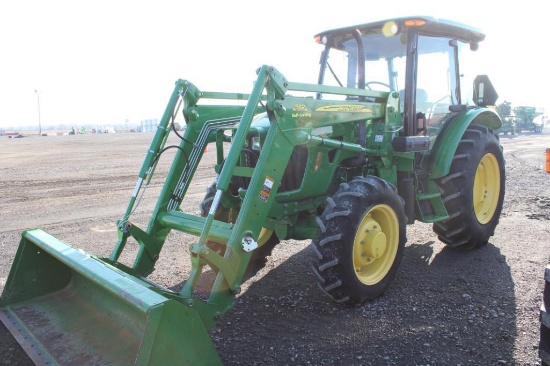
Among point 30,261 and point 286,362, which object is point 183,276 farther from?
point 286,362

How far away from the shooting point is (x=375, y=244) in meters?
4.11

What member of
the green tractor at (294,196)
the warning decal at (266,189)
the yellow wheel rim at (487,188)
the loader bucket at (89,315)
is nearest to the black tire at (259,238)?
the green tractor at (294,196)

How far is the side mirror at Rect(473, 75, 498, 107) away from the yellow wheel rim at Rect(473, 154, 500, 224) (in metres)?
0.69

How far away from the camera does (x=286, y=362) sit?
130 inches

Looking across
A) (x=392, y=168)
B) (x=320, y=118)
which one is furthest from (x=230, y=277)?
(x=392, y=168)

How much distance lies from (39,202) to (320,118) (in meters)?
6.81

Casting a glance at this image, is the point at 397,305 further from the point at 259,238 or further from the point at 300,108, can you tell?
the point at 300,108

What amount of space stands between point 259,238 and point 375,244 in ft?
4.21

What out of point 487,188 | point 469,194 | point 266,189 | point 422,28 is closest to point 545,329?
point 266,189

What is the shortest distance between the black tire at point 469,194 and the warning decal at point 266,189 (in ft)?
8.03

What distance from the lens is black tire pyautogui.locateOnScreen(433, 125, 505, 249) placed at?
523 cm

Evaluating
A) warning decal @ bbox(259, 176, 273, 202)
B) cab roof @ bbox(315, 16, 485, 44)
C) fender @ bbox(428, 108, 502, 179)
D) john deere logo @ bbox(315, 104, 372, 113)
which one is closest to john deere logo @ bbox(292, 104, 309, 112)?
john deere logo @ bbox(315, 104, 372, 113)

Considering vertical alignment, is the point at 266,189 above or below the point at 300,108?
below

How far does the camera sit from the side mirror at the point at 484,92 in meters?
5.80
